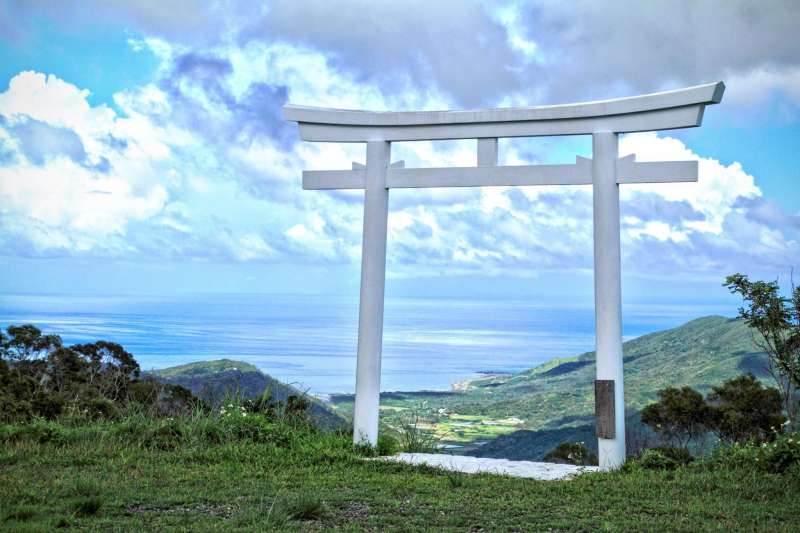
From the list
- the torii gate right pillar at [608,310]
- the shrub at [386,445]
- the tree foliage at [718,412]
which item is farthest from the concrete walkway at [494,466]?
the tree foliage at [718,412]

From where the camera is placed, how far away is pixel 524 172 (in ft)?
24.0

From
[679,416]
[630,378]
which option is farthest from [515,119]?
[630,378]

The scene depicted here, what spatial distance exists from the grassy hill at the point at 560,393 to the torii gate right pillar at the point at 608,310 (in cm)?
160

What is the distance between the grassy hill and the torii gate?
152cm

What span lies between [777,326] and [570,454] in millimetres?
2339

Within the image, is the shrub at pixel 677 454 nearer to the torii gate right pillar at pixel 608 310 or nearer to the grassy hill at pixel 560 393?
A: the torii gate right pillar at pixel 608 310

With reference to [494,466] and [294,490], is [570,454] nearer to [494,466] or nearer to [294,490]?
[494,466]

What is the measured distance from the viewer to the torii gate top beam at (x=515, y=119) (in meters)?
6.71

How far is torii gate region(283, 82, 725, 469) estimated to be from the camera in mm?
6867

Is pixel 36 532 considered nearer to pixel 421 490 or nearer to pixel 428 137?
pixel 421 490

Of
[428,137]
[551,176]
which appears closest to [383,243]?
[428,137]

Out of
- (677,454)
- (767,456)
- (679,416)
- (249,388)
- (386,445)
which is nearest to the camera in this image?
(767,456)

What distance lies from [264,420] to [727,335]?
694 centimetres

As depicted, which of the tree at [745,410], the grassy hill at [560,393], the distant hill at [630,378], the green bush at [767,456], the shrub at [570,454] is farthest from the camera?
the distant hill at [630,378]
